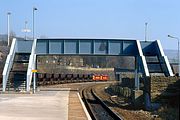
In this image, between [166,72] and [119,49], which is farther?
[119,49]

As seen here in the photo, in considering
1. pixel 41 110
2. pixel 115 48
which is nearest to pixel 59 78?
pixel 115 48

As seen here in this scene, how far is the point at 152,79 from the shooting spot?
3020 cm

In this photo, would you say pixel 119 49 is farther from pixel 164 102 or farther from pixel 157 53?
pixel 164 102

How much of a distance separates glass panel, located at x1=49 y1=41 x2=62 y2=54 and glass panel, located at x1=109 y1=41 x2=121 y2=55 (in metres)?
6.28

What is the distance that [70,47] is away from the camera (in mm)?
55594

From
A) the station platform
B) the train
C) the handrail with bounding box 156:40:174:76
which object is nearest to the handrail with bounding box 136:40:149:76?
the handrail with bounding box 156:40:174:76

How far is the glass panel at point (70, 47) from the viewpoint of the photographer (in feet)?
182

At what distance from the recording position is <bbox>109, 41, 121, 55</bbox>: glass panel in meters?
55.6

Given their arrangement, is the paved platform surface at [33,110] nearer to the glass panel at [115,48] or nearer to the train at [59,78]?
the glass panel at [115,48]

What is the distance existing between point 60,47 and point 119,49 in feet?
23.9

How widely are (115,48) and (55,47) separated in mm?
7423

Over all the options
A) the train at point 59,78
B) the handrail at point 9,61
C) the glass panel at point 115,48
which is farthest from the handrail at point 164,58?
the train at point 59,78

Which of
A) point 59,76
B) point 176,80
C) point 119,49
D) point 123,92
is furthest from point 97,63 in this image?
point 176,80

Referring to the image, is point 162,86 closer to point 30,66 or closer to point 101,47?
point 30,66
